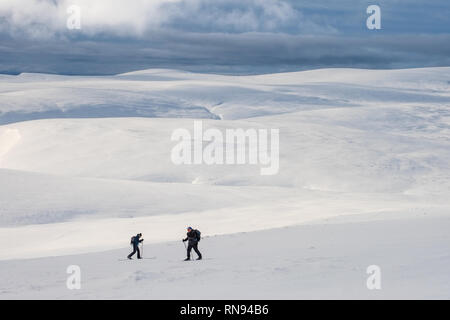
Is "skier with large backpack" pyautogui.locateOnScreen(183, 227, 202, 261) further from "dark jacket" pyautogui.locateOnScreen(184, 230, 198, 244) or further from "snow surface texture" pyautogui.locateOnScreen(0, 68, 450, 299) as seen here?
"snow surface texture" pyautogui.locateOnScreen(0, 68, 450, 299)

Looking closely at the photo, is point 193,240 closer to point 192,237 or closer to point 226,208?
point 192,237

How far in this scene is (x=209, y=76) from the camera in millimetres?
151125

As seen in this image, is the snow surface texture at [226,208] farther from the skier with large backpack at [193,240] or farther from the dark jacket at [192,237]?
the dark jacket at [192,237]

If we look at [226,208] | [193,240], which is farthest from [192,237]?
[226,208]

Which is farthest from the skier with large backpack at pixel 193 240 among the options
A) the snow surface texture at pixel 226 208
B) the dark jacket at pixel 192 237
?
the snow surface texture at pixel 226 208

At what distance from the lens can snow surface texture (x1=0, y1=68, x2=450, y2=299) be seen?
10852 mm

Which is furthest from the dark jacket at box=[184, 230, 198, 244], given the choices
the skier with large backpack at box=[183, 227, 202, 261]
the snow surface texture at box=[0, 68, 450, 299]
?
the snow surface texture at box=[0, 68, 450, 299]

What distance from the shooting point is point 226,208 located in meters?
25.6

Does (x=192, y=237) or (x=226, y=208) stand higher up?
(x=226, y=208)

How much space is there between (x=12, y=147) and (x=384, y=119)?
108 feet

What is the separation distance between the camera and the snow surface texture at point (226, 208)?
35.6 feet

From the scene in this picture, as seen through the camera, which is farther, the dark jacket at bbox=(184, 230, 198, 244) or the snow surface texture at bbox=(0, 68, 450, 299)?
the dark jacket at bbox=(184, 230, 198, 244)
